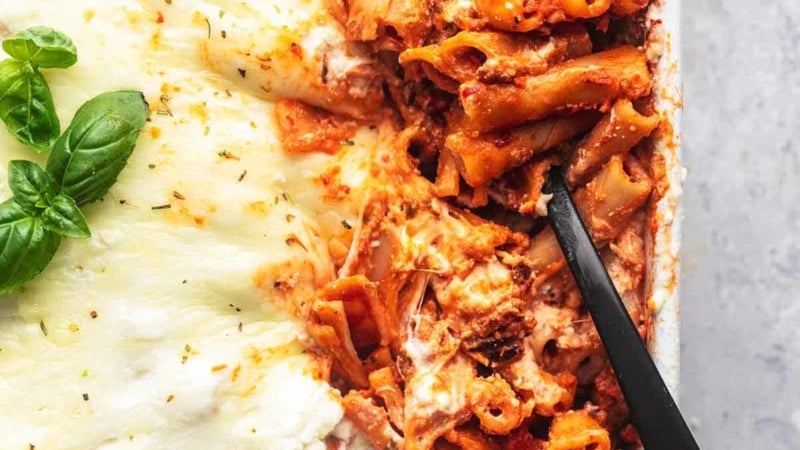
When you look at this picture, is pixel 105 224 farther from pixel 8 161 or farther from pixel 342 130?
pixel 342 130

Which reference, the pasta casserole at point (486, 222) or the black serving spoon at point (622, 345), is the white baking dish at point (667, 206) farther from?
the black serving spoon at point (622, 345)

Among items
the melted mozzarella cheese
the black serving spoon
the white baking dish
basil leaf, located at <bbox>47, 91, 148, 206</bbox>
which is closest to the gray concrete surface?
the white baking dish

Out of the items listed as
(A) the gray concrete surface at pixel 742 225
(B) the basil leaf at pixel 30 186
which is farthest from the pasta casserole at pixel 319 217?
(A) the gray concrete surface at pixel 742 225

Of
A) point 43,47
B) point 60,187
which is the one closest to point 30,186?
point 60,187

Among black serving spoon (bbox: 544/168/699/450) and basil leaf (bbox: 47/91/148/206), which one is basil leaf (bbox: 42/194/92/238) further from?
black serving spoon (bbox: 544/168/699/450)

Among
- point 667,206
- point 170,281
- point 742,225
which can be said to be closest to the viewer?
point 170,281

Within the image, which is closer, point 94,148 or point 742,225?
point 94,148

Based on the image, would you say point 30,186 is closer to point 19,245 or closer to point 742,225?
point 19,245

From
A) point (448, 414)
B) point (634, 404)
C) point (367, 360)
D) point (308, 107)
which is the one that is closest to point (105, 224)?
point (308, 107)
